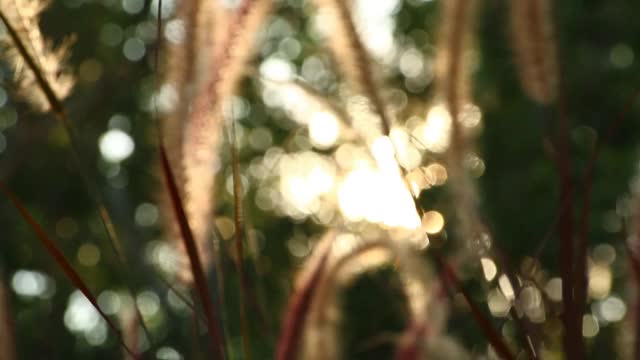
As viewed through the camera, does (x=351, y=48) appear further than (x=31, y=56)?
Yes

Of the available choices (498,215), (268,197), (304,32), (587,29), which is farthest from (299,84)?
(304,32)

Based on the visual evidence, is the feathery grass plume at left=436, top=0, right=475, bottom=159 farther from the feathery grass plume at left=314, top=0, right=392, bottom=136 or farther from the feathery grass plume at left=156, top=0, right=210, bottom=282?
the feathery grass plume at left=156, top=0, right=210, bottom=282

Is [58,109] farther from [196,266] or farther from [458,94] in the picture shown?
[458,94]

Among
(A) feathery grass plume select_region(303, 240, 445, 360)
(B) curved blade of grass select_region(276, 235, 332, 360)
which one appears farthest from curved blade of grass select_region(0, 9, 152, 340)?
(A) feathery grass plume select_region(303, 240, 445, 360)

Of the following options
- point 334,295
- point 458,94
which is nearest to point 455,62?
point 458,94

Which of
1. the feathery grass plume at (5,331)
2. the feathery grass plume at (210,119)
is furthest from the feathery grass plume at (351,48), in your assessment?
the feathery grass plume at (5,331)

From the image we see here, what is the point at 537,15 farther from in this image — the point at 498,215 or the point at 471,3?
the point at 498,215

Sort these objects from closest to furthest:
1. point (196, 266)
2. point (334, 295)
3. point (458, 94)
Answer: point (196, 266) → point (458, 94) → point (334, 295)
